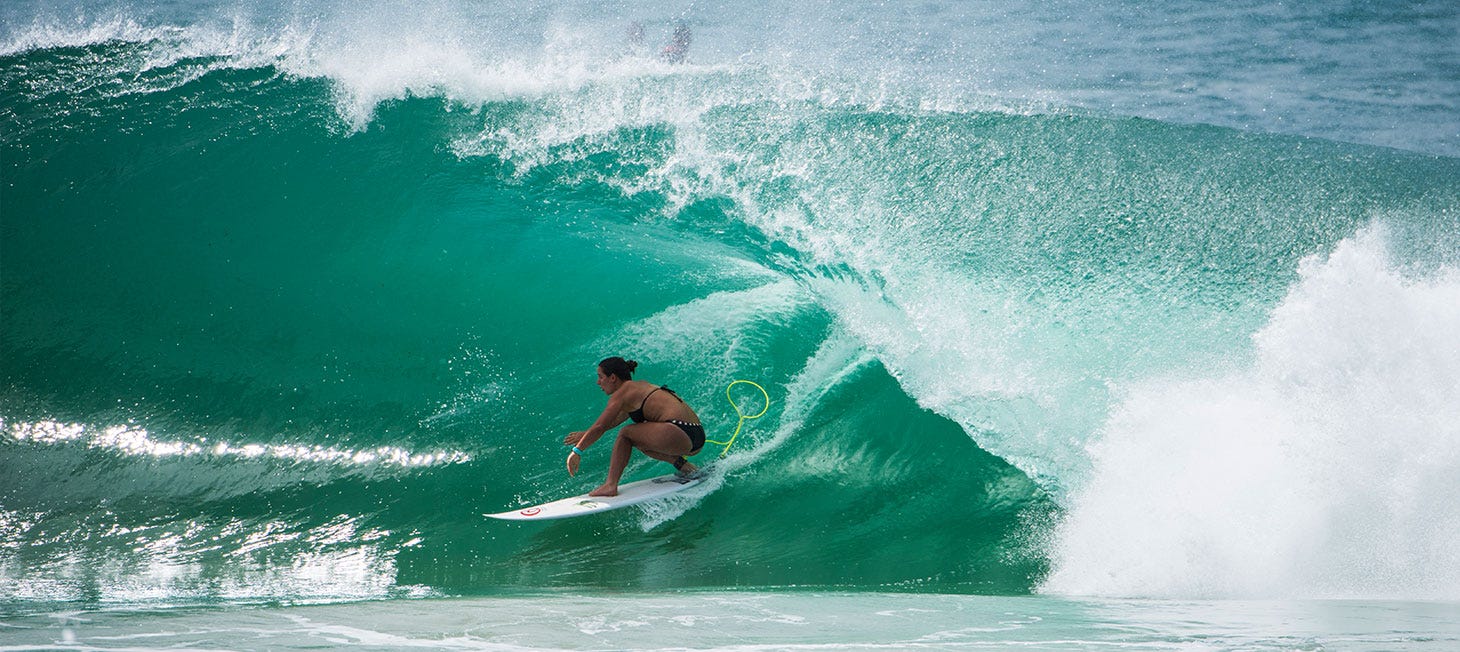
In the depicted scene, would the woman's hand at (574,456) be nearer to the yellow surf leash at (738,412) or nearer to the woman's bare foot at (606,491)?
the woman's bare foot at (606,491)

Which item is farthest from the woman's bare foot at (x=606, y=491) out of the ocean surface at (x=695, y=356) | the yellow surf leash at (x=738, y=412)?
the yellow surf leash at (x=738, y=412)

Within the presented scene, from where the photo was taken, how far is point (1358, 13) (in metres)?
11.1

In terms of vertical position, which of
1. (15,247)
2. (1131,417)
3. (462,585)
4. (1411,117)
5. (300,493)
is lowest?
(462,585)

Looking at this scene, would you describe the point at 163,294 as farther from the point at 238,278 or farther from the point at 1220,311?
the point at 1220,311

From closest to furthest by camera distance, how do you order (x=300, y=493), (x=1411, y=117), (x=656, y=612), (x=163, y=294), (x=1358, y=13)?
(x=656, y=612), (x=300, y=493), (x=163, y=294), (x=1411, y=117), (x=1358, y=13)

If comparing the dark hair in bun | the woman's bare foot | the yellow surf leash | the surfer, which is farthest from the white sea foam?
the dark hair in bun

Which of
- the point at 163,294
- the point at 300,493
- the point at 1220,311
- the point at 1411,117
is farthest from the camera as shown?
the point at 1411,117

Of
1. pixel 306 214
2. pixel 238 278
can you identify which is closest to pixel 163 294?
pixel 238 278

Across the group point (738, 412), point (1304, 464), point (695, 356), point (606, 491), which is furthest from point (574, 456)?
point (1304, 464)

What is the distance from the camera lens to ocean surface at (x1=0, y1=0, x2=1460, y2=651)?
11.5ft

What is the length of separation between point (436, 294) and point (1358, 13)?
11.0 m

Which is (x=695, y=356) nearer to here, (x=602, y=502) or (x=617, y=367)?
(x=617, y=367)

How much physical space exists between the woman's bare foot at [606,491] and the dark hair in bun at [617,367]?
0.45 meters

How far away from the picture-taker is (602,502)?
4016mm
